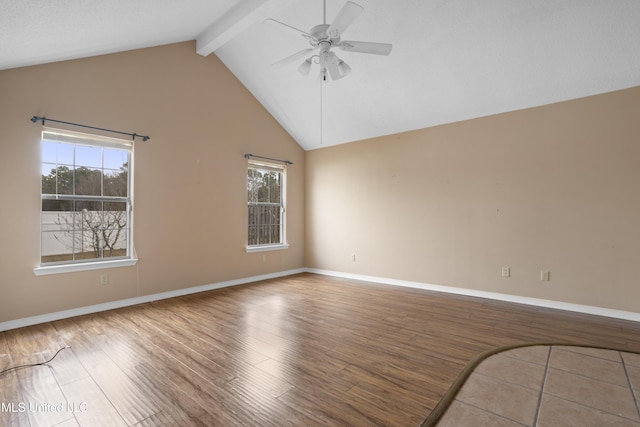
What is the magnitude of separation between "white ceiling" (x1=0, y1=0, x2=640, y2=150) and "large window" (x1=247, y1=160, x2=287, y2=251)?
5.18 ft

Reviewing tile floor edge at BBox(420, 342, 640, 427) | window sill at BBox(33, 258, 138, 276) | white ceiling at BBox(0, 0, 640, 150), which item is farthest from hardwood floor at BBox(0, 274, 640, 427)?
white ceiling at BBox(0, 0, 640, 150)

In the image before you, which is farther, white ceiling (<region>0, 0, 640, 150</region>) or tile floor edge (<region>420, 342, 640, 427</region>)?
white ceiling (<region>0, 0, 640, 150</region>)

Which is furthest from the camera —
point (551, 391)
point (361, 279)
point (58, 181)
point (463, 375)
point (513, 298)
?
point (361, 279)

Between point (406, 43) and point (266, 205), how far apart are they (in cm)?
356

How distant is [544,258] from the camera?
4.07 m

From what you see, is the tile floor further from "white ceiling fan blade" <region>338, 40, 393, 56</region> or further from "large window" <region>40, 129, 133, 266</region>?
"large window" <region>40, 129, 133, 266</region>

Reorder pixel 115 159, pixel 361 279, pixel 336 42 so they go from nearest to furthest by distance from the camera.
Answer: pixel 336 42 → pixel 115 159 → pixel 361 279

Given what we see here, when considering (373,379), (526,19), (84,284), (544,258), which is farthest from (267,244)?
(526,19)

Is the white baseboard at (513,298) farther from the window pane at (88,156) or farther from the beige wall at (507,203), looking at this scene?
the window pane at (88,156)

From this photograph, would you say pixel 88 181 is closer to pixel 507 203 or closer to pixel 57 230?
pixel 57 230

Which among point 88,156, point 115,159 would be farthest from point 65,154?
point 115,159

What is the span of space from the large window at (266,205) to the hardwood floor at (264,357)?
164cm

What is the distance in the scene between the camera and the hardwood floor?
1.88 meters

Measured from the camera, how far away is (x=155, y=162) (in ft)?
14.1
